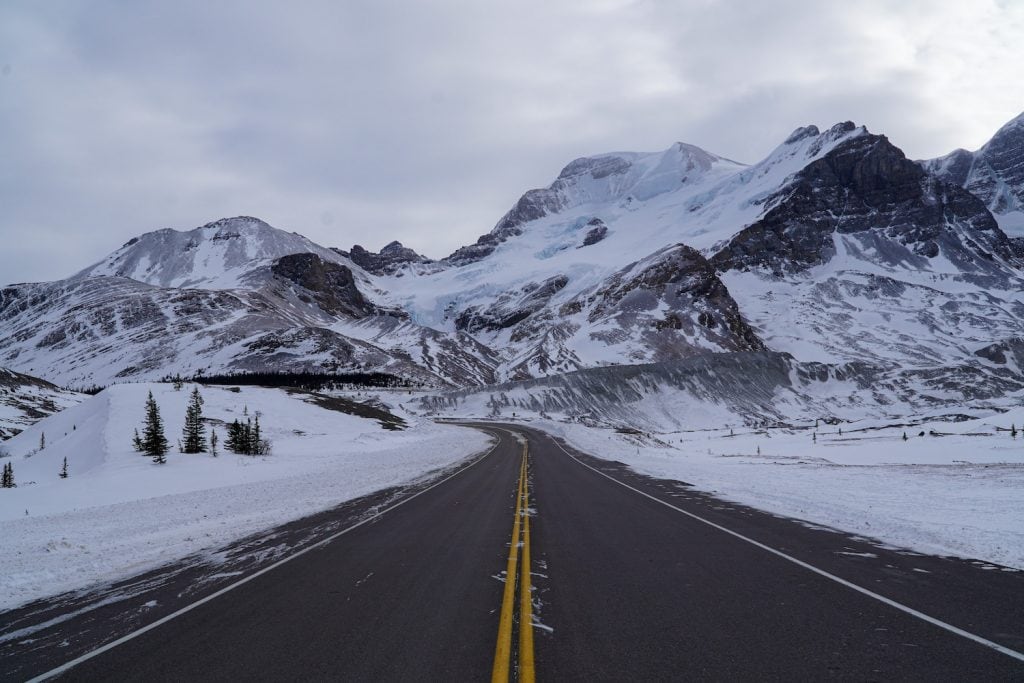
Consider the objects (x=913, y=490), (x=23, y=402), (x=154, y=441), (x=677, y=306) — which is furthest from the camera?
(x=677, y=306)

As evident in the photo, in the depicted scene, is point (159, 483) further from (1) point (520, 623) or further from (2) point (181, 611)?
(1) point (520, 623)

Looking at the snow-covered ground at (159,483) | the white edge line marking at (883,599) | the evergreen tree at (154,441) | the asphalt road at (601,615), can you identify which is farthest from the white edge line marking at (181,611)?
the evergreen tree at (154,441)

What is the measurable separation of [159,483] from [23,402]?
59.1 metres

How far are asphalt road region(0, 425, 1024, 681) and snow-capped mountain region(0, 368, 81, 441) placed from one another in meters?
50.0

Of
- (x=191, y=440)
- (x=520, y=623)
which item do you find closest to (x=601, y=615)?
(x=520, y=623)

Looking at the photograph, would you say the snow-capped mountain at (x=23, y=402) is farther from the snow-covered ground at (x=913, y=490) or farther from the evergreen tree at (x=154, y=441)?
the snow-covered ground at (x=913, y=490)

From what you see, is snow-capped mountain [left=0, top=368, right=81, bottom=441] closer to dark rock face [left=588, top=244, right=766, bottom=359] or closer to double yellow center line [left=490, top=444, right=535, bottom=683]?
double yellow center line [left=490, top=444, right=535, bottom=683]

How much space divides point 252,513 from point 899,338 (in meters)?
204

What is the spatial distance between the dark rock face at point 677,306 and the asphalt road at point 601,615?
13478cm

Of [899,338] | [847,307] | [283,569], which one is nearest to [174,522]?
[283,569]

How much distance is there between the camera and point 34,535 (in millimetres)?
10898

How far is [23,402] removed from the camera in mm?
60656

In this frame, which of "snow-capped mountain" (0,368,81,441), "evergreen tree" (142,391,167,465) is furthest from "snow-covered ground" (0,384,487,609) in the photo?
"snow-capped mountain" (0,368,81,441)

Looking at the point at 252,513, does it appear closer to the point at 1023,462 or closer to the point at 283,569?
the point at 283,569
